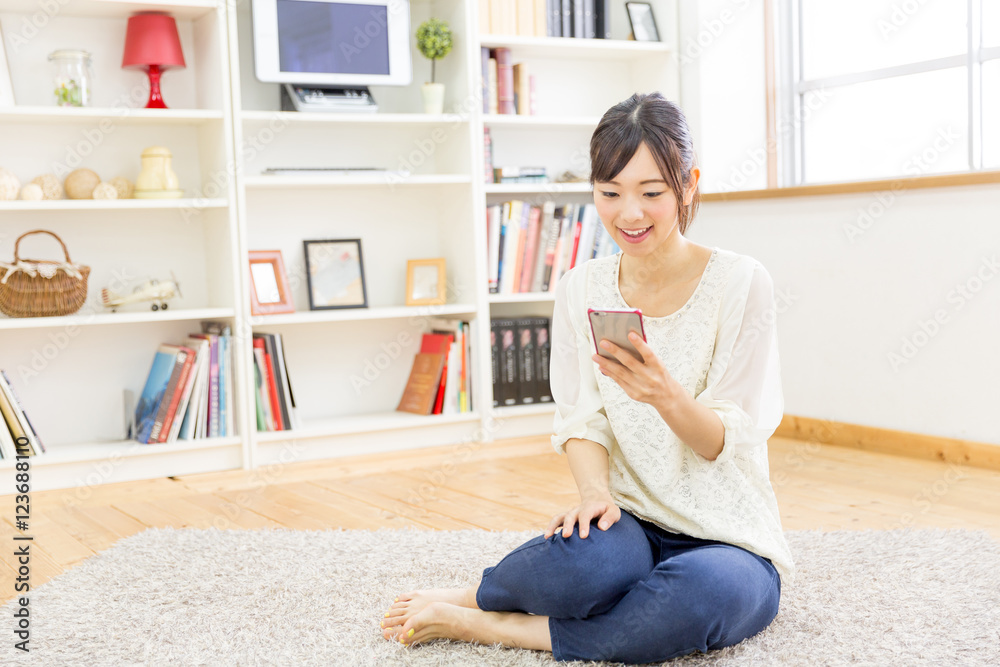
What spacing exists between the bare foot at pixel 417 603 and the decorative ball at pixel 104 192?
173cm

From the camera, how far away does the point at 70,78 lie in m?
2.79

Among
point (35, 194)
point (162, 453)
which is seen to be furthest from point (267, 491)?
point (35, 194)

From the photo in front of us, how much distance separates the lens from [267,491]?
107 inches

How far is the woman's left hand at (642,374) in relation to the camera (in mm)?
1315

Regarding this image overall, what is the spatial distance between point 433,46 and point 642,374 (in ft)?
7.00

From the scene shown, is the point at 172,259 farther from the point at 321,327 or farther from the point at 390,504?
the point at 390,504

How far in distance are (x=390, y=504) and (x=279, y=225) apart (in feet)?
3.64

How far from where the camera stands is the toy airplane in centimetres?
287

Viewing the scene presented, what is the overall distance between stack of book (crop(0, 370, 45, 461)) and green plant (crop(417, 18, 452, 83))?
1.56 m

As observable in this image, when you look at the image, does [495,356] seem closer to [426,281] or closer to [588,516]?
[426,281]

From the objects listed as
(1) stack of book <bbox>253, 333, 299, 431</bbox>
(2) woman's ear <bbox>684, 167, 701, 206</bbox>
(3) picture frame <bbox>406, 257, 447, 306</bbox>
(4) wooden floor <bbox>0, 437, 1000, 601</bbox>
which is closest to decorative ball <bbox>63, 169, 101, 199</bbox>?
(1) stack of book <bbox>253, 333, 299, 431</bbox>

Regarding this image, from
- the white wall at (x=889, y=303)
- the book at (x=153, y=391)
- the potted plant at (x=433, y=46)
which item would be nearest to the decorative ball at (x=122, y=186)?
the book at (x=153, y=391)

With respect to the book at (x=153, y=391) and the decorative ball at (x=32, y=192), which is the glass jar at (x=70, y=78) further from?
the book at (x=153, y=391)

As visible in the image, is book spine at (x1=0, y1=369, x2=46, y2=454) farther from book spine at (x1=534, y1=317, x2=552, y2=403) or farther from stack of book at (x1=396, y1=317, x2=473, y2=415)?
book spine at (x1=534, y1=317, x2=552, y2=403)
